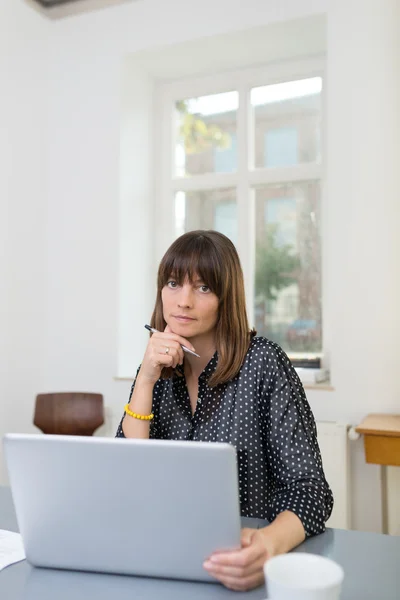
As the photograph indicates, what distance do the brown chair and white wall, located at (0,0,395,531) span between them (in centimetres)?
18

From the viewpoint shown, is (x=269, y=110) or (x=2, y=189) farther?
(x=269, y=110)

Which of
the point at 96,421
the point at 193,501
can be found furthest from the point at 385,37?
the point at 193,501

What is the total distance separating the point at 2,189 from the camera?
9.55ft

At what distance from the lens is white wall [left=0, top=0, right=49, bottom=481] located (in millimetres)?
2924

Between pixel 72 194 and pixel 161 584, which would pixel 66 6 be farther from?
pixel 161 584

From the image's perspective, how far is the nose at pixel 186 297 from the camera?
4.46 ft

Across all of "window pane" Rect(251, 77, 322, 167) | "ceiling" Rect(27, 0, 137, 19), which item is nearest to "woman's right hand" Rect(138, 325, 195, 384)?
"window pane" Rect(251, 77, 322, 167)

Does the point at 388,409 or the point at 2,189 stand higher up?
the point at 2,189

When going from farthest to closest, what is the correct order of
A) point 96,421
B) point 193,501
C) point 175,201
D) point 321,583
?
point 175,201, point 96,421, point 193,501, point 321,583

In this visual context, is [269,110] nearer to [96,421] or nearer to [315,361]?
[315,361]

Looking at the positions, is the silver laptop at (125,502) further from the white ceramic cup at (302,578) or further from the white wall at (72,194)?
the white wall at (72,194)

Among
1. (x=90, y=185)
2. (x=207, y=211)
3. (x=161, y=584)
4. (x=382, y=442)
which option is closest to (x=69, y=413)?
(x=90, y=185)

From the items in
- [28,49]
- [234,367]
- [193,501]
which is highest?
[28,49]

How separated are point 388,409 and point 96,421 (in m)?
1.32
